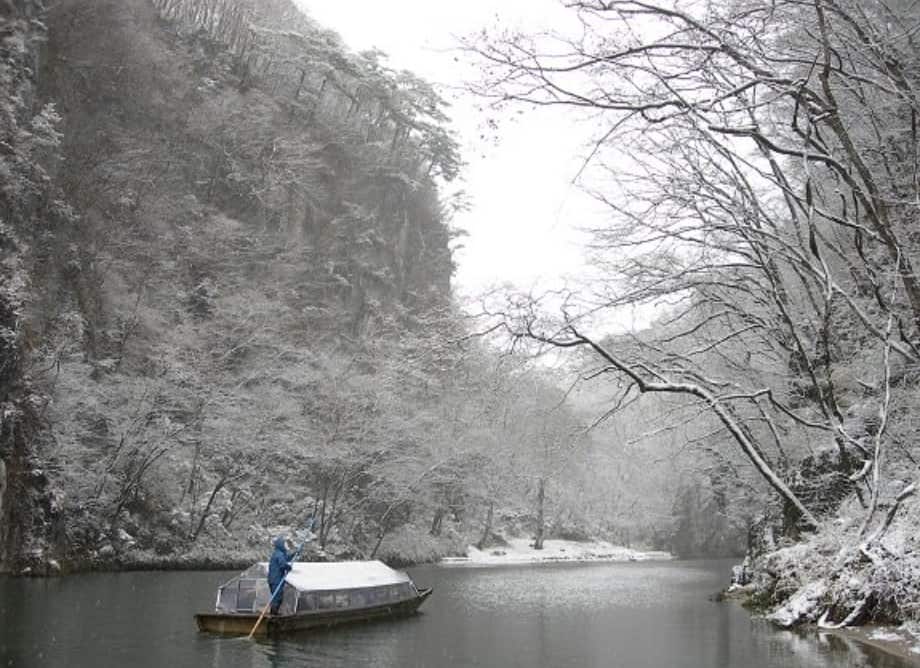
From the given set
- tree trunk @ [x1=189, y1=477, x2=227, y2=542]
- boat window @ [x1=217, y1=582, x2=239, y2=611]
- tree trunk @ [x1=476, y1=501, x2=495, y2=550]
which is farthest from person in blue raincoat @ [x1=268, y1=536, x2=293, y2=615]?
tree trunk @ [x1=476, y1=501, x2=495, y2=550]

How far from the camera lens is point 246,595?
57.9 ft

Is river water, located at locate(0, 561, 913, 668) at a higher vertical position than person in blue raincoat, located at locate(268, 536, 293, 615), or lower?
lower

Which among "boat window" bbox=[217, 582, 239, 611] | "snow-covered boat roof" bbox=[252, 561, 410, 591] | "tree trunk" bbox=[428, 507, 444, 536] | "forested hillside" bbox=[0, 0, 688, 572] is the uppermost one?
"forested hillside" bbox=[0, 0, 688, 572]

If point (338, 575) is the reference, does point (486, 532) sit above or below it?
above

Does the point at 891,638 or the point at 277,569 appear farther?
the point at 277,569

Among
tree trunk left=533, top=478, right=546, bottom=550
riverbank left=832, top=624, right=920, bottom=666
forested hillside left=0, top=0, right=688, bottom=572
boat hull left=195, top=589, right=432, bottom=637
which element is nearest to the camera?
riverbank left=832, top=624, right=920, bottom=666

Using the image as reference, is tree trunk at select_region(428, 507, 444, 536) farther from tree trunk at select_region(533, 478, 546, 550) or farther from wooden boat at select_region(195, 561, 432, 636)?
wooden boat at select_region(195, 561, 432, 636)

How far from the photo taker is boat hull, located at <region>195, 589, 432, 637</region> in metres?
16.2

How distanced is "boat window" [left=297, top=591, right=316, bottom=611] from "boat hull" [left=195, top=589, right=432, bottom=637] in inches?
5.6

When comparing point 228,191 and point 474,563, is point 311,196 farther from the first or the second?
point 474,563

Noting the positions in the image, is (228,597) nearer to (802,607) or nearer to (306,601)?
(306,601)

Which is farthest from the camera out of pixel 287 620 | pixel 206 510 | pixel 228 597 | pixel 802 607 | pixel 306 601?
pixel 206 510

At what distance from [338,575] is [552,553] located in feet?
113

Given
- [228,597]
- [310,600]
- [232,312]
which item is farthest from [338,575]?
[232,312]
